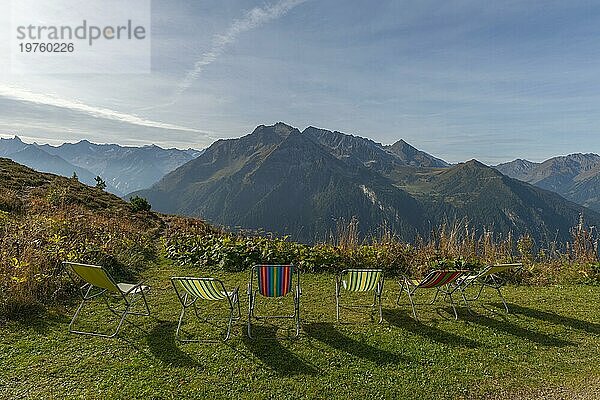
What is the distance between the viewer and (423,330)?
5621 millimetres

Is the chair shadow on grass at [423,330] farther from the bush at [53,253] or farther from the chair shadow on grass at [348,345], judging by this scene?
the bush at [53,253]

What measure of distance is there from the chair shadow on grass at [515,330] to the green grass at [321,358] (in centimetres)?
2

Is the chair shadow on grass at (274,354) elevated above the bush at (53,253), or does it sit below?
below

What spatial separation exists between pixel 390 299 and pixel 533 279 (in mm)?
3765

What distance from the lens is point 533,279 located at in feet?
28.4

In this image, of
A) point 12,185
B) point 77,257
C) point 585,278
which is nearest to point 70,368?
point 77,257

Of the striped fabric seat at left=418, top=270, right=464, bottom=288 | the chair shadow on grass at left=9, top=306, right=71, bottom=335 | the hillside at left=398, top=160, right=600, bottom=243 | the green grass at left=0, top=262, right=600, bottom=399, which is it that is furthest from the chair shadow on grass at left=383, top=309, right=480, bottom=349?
the hillside at left=398, top=160, right=600, bottom=243

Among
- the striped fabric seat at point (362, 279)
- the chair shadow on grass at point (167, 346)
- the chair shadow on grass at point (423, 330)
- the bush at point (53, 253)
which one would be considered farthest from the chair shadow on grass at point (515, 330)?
the bush at point (53, 253)

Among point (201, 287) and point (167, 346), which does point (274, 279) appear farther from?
point (167, 346)

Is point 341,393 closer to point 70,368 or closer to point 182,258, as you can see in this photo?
point 70,368

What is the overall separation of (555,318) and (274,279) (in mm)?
4480

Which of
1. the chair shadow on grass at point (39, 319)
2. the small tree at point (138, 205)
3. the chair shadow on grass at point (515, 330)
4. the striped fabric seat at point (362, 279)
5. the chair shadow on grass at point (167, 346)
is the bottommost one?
the chair shadow on grass at point (515, 330)

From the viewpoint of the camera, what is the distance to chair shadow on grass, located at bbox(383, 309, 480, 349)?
5.22 m

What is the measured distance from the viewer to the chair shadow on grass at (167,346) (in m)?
4.52
